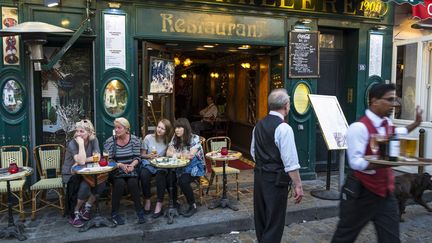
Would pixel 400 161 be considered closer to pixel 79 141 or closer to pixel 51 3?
pixel 79 141

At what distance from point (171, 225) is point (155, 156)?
1.05m

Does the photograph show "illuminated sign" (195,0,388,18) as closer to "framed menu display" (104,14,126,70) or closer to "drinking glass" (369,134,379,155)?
"framed menu display" (104,14,126,70)

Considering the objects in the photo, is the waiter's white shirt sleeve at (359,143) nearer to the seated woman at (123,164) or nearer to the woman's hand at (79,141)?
the seated woman at (123,164)

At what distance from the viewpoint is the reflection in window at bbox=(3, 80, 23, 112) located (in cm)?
550

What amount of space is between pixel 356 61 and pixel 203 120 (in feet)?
15.0

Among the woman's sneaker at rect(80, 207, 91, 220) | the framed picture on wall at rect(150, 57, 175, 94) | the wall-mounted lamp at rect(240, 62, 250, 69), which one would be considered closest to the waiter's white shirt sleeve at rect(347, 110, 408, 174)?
the woman's sneaker at rect(80, 207, 91, 220)

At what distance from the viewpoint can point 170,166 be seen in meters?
4.94

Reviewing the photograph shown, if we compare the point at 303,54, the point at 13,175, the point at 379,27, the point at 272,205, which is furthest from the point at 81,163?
the point at 379,27

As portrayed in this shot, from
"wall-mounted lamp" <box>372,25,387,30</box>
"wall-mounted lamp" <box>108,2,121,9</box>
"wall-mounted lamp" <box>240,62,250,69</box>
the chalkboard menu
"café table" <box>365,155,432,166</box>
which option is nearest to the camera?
"café table" <box>365,155,432,166</box>

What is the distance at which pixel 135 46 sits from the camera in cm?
602

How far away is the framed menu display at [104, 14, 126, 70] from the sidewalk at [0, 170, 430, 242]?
218 cm

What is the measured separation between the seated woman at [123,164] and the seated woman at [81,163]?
8.4 inches

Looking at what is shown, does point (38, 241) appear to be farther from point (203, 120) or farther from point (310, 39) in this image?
point (203, 120)

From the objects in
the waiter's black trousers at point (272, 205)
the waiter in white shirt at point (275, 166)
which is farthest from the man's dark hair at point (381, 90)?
the waiter's black trousers at point (272, 205)
